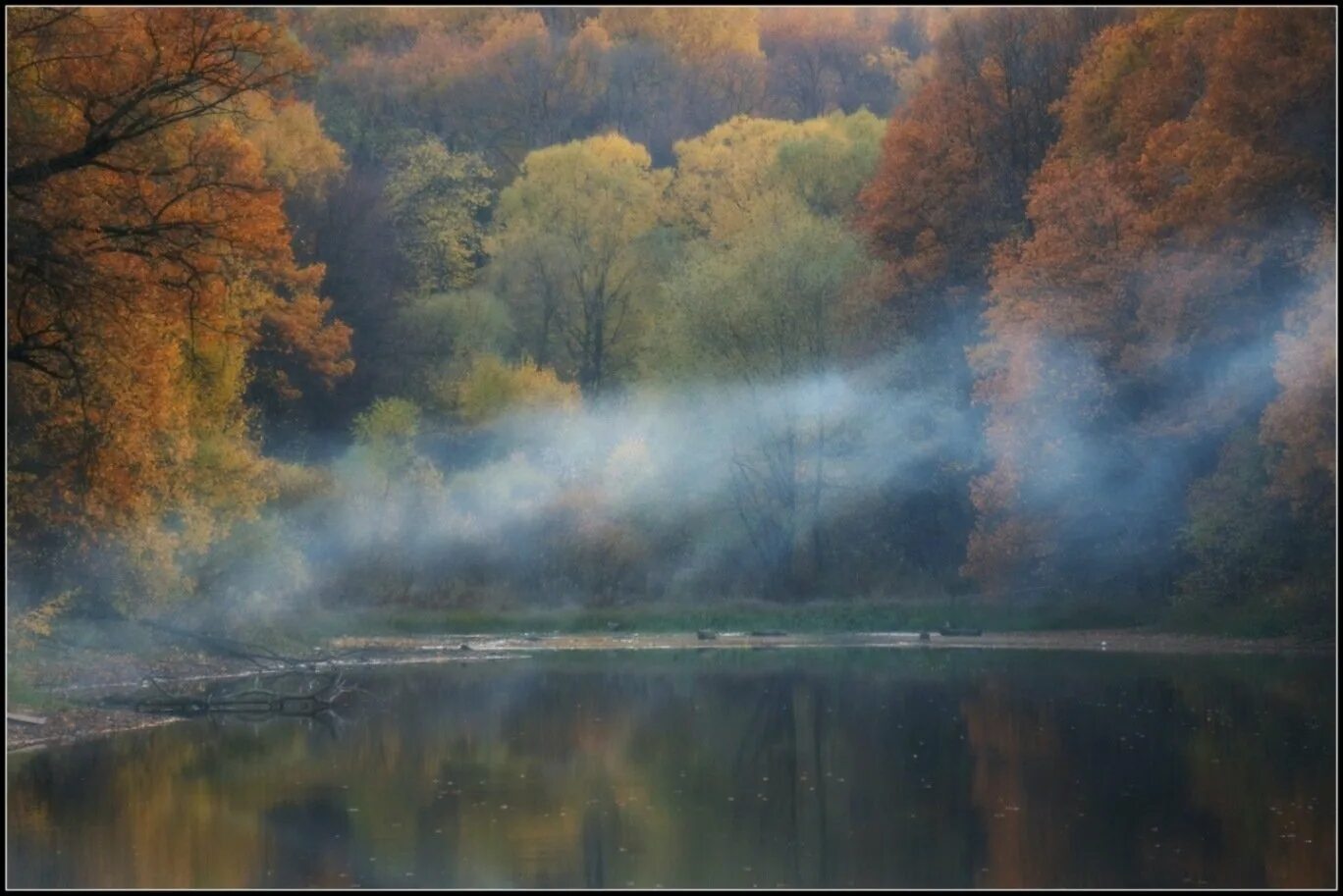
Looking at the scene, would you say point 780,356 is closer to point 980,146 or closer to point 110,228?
point 980,146

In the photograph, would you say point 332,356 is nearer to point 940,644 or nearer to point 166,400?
point 940,644

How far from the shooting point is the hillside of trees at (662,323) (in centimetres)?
2819

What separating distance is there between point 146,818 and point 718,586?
111ft

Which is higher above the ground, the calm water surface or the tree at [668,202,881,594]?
the tree at [668,202,881,594]

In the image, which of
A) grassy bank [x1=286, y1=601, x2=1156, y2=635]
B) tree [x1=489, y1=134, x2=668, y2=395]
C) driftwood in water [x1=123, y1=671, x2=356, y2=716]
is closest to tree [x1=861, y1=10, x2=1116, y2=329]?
grassy bank [x1=286, y1=601, x2=1156, y2=635]

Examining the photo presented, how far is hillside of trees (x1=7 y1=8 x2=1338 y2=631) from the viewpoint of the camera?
2819 cm

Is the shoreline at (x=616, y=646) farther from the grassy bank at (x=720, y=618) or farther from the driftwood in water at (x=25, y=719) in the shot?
the grassy bank at (x=720, y=618)

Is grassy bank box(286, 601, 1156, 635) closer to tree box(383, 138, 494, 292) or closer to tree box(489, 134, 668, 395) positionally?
tree box(489, 134, 668, 395)

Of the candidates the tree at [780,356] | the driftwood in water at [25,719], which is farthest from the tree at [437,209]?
the driftwood in water at [25,719]

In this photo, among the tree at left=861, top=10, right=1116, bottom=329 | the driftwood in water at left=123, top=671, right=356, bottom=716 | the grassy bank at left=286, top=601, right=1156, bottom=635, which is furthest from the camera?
the tree at left=861, top=10, right=1116, bottom=329

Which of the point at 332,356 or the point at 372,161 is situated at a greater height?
the point at 372,161

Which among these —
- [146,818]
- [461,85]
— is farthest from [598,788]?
[461,85]

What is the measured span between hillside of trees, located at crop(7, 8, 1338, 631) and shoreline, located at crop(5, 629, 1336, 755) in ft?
4.41

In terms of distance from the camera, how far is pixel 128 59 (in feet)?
87.7
